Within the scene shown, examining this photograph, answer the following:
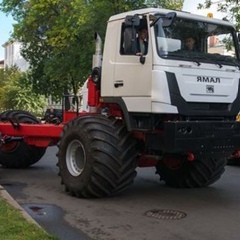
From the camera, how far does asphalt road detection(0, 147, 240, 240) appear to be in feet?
21.0

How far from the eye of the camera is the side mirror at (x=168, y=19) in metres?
7.58

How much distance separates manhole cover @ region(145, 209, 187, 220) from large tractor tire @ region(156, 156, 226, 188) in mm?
1754

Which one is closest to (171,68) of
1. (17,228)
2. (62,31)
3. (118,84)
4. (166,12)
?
(166,12)

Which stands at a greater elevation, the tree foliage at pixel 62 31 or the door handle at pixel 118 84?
the tree foliage at pixel 62 31

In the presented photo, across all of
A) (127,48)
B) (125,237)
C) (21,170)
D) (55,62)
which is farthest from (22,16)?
(125,237)

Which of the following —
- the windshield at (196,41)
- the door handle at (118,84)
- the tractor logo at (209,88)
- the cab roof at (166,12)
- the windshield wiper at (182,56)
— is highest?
the cab roof at (166,12)

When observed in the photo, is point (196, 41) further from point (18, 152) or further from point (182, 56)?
point (18, 152)

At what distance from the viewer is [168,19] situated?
7656 mm

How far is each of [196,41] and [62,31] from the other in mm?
20398

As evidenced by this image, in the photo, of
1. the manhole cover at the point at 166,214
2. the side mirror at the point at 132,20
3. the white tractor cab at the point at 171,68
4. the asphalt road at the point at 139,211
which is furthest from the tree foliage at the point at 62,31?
the manhole cover at the point at 166,214

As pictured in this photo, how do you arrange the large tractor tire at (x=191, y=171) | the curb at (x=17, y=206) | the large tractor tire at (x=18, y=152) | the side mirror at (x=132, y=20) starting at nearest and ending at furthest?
the curb at (x=17, y=206)
the side mirror at (x=132, y=20)
the large tractor tire at (x=191, y=171)
the large tractor tire at (x=18, y=152)

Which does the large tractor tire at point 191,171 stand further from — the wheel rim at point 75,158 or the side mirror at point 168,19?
the side mirror at point 168,19

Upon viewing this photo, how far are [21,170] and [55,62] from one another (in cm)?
1837

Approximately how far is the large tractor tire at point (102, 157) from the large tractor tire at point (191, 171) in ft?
4.61
